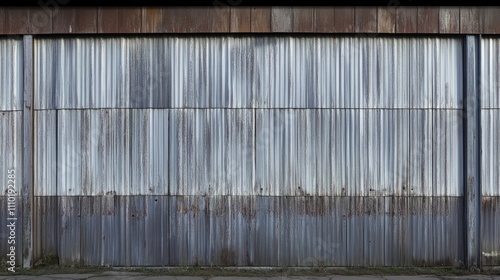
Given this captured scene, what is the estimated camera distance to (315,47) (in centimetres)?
991

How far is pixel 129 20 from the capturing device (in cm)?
983

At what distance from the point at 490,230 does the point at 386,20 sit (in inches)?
152

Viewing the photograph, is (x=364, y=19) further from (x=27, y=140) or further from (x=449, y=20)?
(x=27, y=140)

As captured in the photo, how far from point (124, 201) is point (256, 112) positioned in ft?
8.69

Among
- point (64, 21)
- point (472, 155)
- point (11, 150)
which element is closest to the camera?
point (472, 155)

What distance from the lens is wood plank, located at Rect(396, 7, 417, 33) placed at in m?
9.77

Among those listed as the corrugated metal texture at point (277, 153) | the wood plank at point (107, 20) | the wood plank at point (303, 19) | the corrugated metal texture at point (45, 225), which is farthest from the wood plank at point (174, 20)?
the corrugated metal texture at point (45, 225)

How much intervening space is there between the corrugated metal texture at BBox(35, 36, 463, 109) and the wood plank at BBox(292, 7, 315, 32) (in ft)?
0.67

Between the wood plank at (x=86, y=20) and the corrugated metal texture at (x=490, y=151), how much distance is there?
659 cm

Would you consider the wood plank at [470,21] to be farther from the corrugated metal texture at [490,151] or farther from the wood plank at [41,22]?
the wood plank at [41,22]

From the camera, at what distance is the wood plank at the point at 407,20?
9.77m

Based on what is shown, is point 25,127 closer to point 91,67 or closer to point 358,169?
point 91,67

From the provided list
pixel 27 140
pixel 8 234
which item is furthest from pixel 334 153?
pixel 8 234
